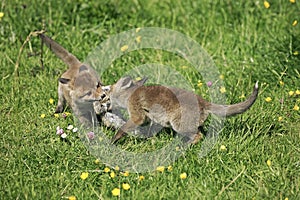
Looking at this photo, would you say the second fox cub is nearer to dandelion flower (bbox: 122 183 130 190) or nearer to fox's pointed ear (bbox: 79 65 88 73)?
dandelion flower (bbox: 122 183 130 190)

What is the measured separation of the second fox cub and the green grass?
0.15m

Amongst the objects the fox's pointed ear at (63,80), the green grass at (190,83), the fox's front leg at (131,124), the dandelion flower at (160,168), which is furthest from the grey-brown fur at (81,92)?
the dandelion flower at (160,168)

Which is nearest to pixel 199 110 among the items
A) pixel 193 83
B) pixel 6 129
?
pixel 193 83

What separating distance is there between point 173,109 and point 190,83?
1.18 metres

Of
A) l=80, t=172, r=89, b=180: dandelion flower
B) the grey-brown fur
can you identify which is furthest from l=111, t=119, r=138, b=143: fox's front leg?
l=80, t=172, r=89, b=180: dandelion flower

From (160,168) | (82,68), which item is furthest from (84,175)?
(82,68)

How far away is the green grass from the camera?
479cm

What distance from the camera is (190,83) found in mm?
6391

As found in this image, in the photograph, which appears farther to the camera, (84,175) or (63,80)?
(63,80)

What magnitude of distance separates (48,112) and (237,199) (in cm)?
219

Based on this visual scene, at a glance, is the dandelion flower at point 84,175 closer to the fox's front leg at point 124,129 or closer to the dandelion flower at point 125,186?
the dandelion flower at point 125,186

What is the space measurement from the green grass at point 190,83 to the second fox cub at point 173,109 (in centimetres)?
15

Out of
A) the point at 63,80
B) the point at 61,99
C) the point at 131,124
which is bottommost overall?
the point at 61,99

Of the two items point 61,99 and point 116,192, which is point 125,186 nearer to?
point 116,192
